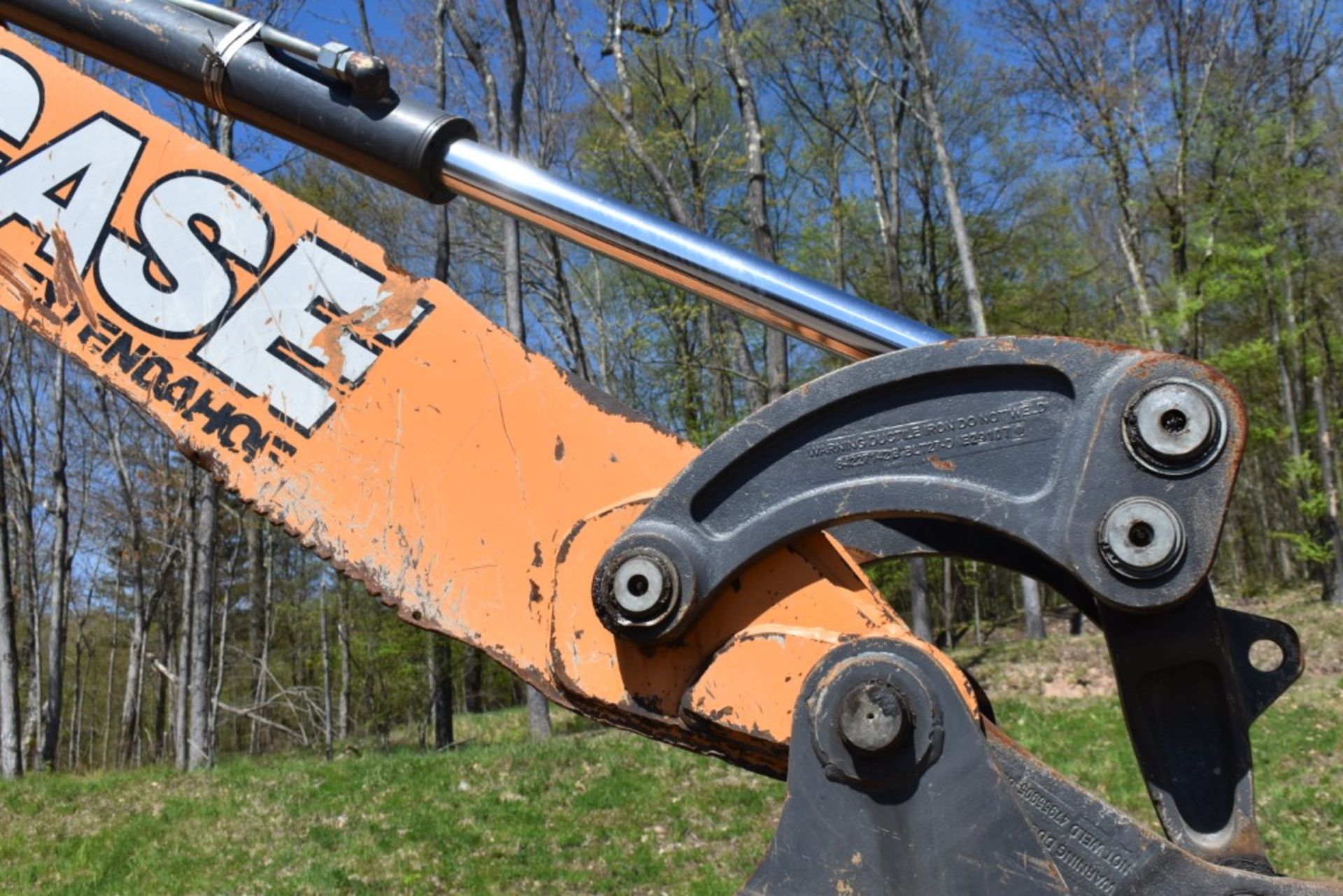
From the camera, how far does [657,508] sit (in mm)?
1696

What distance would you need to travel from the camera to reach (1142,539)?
144 cm

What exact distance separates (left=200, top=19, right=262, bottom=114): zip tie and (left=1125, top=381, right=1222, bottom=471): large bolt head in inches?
70.5

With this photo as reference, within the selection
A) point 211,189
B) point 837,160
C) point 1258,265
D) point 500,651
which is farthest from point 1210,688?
point 837,160

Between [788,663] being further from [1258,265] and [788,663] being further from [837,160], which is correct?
[837,160]

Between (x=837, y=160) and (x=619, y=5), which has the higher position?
(x=837, y=160)

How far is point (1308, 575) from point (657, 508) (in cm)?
2863

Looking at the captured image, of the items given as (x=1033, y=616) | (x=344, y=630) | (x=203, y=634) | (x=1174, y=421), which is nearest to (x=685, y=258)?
(x=1174, y=421)

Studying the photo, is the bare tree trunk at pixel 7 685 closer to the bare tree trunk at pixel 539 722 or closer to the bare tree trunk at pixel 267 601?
the bare tree trunk at pixel 539 722

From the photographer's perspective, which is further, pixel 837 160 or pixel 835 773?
pixel 837 160

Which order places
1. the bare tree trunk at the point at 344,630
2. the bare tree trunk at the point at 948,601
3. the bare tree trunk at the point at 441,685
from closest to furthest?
the bare tree trunk at the point at 441,685 → the bare tree trunk at the point at 344,630 → the bare tree trunk at the point at 948,601

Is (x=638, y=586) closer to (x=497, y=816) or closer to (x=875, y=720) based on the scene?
(x=875, y=720)

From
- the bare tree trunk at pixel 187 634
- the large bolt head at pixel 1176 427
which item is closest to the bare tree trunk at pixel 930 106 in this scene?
the bare tree trunk at pixel 187 634

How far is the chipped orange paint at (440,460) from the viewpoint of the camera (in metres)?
1.70

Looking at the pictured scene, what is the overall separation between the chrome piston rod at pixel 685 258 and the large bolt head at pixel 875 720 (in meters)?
0.65
